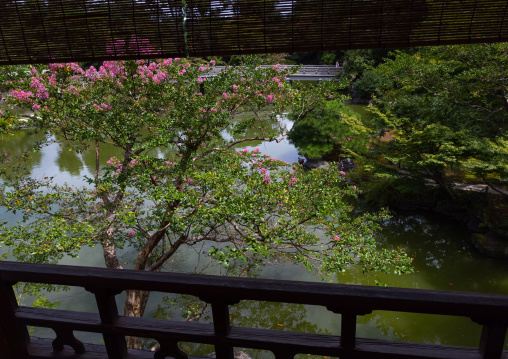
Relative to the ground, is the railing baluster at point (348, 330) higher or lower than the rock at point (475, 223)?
higher

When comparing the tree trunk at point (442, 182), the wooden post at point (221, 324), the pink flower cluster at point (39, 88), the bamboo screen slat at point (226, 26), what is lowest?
the tree trunk at point (442, 182)

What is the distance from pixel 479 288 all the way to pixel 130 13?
6.28 meters

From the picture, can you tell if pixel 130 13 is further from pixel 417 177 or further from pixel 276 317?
pixel 417 177

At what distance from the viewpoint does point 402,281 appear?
5.49 meters

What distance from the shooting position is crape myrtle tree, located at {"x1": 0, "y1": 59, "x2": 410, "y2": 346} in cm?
308

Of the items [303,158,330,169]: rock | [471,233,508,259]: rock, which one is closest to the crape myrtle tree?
[471,233,508,259]: rock

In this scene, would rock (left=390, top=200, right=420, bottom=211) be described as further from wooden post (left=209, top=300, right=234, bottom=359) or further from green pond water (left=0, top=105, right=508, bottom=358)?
wooden post (left=209, top=300, right=234, bottom=359)

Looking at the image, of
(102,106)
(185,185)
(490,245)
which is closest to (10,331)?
(185,185)

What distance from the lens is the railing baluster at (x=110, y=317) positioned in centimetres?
103

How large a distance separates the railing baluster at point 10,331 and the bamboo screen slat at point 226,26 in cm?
80

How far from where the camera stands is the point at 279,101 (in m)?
4.43

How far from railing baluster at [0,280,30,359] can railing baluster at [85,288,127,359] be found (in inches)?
11.5

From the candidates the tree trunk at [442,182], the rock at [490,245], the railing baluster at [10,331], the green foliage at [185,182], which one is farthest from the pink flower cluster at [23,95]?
the rock at [490,245]

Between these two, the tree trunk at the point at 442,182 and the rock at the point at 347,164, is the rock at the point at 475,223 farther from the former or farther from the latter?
the rock at the point at 347,164
